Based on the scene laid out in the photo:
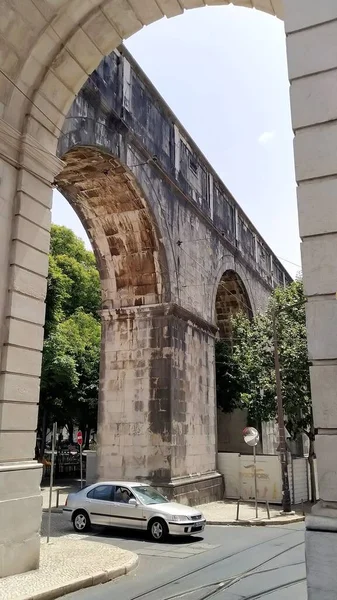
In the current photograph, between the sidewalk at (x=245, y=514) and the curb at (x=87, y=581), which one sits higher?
the curb at (x=87, y=581)

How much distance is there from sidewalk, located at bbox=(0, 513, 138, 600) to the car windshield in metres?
1.71

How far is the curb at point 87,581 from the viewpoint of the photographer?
6871 millimetres

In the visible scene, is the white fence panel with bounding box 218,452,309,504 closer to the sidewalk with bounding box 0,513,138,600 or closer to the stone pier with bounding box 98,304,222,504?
the stone pier with bounding box 98,304,222,504

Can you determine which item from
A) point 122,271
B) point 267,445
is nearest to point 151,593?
point 122,271

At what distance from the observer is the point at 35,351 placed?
8492 millimetres

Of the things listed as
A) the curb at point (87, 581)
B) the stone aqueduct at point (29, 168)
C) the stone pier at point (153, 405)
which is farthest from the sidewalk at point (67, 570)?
the stone pier at point (153, 405)

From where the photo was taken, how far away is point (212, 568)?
28.6 ft

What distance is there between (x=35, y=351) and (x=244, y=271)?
2163cm

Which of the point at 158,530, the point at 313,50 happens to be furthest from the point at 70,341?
the point at 313,50

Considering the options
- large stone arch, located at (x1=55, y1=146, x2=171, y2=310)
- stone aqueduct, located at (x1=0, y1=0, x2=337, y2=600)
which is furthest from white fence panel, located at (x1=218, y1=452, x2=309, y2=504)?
stone aqueduct, located at (x1=0, y1=0, x2=337, y2=600)

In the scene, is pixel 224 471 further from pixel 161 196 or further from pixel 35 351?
pixel 35 351

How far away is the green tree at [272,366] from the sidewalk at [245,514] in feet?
11.4

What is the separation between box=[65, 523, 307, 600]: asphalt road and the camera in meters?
7.07

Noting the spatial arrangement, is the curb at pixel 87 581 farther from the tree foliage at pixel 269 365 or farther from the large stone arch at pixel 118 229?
the tree foliage at pixel 269 365
